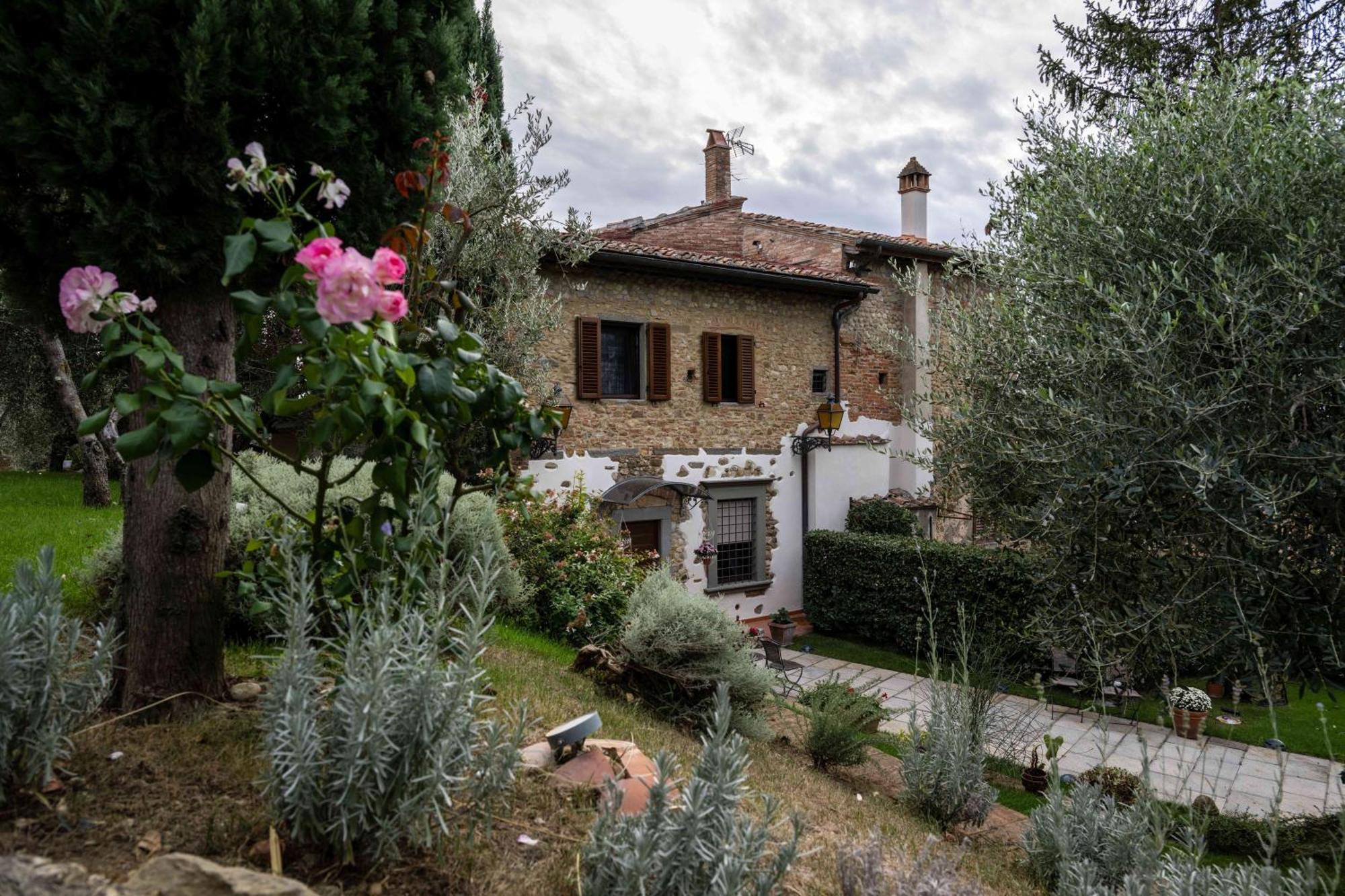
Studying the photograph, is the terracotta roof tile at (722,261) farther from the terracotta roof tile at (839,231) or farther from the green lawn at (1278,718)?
the green lawn at (1278,718)

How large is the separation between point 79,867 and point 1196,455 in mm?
4957

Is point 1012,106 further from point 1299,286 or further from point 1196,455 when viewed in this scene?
point 1196,455

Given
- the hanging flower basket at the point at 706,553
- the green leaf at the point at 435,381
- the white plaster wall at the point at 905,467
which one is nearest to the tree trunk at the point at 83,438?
the hanging flower basket at the point at 706,553

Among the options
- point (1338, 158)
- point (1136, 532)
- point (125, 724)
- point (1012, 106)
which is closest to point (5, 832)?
point (125, 724)

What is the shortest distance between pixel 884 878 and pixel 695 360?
1105 cm

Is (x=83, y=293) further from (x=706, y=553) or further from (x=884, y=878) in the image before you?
(x=706, y=553)

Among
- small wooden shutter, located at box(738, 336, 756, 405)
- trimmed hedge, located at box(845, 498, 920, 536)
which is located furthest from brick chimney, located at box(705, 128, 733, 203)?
trimmed hedge, located at box(845, 498, 920, 536)

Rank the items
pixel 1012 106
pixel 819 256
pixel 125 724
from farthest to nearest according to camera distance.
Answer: pixel 819 256, pixel 1012 106, pixel 125 724

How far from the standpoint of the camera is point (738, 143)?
53.0 ft

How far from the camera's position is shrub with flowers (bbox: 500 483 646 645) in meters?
7.07

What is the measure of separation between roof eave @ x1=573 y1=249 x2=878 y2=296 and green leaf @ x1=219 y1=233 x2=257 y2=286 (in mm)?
8959

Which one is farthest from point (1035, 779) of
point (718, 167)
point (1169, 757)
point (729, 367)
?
point (718, 167)

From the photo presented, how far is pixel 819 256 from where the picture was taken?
15.1 meters

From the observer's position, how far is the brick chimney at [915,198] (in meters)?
16.9
